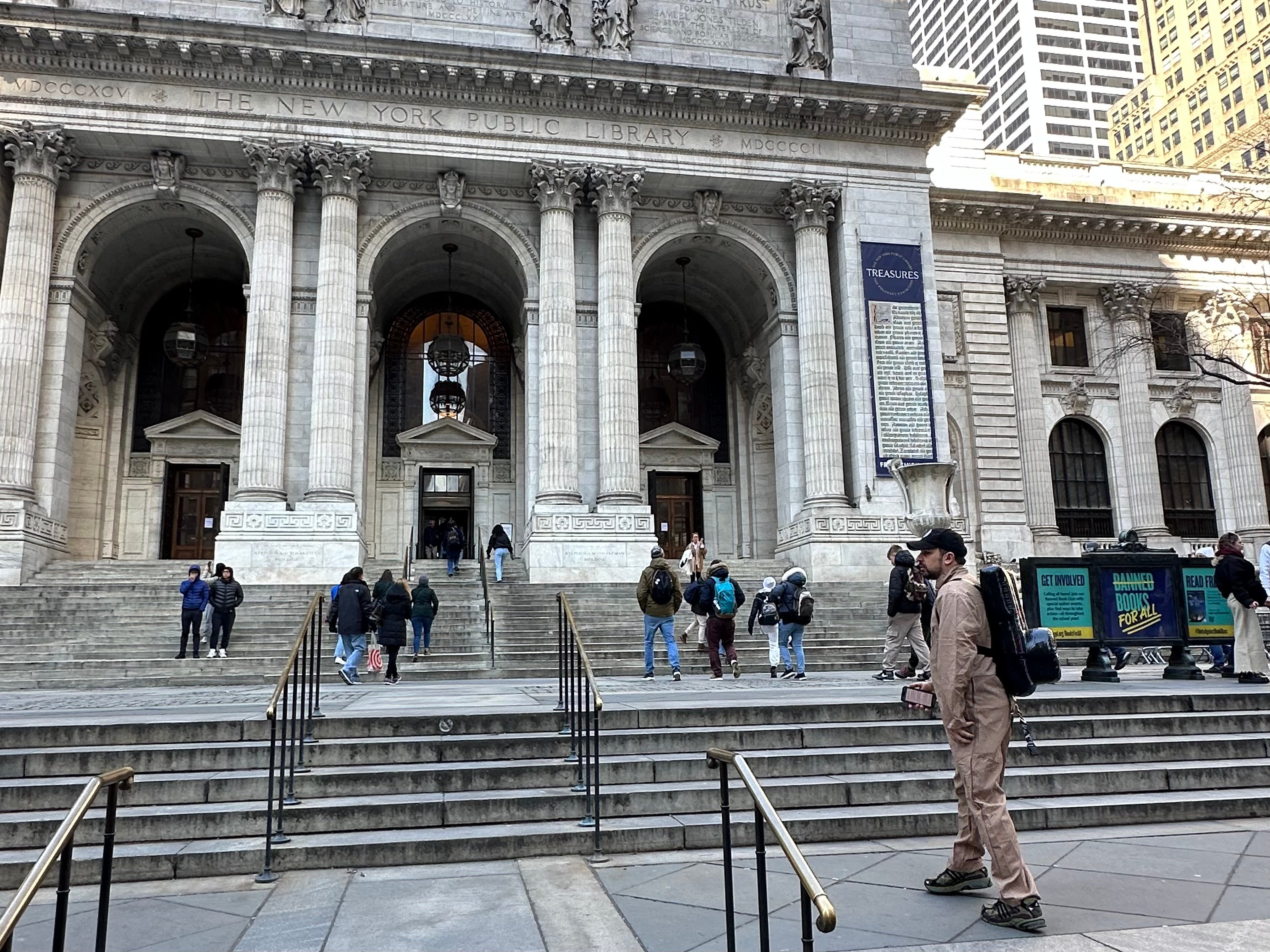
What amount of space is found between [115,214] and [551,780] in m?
22.6

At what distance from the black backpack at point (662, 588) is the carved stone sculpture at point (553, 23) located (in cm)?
1790

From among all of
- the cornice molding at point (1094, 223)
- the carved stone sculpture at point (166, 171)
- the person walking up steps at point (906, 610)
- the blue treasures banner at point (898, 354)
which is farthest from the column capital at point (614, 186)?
the person walking up steps at point (906, 610)

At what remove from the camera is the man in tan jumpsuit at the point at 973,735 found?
490cm

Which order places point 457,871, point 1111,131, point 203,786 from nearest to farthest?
point 457,871, point 203,786, point 1111,131

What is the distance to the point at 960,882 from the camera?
5363mm

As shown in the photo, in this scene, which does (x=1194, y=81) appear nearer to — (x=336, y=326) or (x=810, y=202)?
(x=810, y=202)

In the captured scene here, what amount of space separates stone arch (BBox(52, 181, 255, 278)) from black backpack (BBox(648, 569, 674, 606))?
16068mm

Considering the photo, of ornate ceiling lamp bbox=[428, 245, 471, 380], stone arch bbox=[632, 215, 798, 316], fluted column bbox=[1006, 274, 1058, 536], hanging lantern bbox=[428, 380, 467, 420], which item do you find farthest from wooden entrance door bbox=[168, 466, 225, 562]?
fluted column bbox=[1006, 274, 1058, 536]

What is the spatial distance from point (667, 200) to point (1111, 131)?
96204 mm

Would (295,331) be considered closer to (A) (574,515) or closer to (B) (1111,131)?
(A) (574,515)

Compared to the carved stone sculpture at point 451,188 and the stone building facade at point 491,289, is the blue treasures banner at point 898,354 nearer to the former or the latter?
the stone building facade at point 491,289

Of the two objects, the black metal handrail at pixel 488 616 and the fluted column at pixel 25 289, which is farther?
the fluted column at pixel 25 289

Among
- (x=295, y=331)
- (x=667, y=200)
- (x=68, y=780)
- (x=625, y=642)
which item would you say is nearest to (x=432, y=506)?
(x=295, y=331)

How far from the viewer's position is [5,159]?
2261cm
